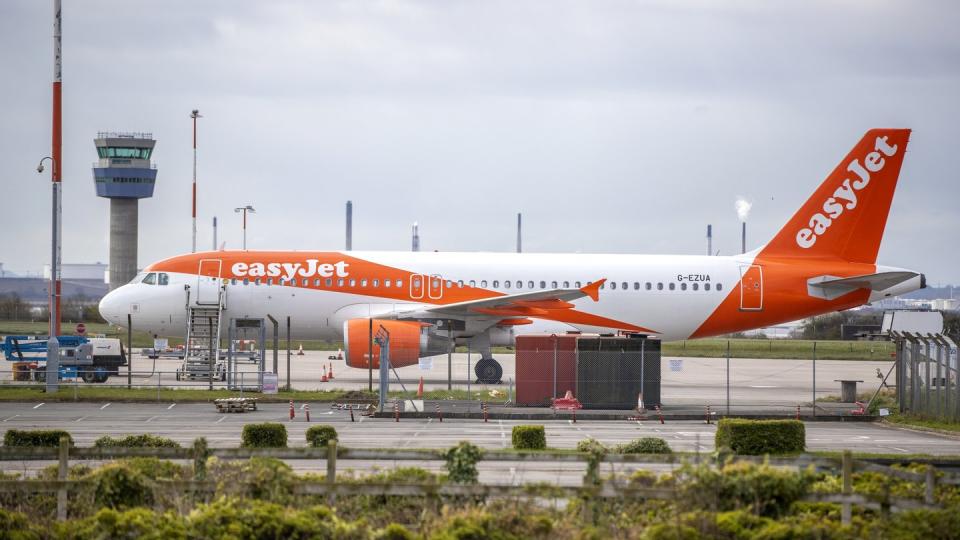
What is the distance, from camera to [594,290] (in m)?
38.8

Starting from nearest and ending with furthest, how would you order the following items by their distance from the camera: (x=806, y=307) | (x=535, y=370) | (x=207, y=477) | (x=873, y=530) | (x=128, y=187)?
(x=873, y=530) → (x=207, y=477) → (x=535, y=370) → (x=806, y=307) → (x=128, y=187)

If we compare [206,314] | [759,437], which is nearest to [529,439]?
[759,437]

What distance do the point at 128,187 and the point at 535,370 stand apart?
81119mm

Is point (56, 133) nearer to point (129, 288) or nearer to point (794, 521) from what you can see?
point (129, 288)

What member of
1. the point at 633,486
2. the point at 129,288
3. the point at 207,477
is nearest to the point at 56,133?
the point at 129,288

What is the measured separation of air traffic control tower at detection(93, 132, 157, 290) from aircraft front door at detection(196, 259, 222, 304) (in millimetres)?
69312

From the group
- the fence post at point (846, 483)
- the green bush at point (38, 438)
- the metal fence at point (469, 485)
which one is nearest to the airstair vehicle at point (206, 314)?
the green bush at point (38, 438)

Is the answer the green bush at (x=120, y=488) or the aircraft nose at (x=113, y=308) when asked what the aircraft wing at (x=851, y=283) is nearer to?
the aircraft nose at (x=113, y=308)

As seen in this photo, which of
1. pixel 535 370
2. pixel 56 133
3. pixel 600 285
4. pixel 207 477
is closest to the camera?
pixel 207 477

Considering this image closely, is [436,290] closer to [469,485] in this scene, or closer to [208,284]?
[208,284]

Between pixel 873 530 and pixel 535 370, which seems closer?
pixel 873 530

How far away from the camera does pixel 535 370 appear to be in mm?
33062

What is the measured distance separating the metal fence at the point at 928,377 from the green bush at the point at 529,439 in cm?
1469

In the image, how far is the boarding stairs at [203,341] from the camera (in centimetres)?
3825
